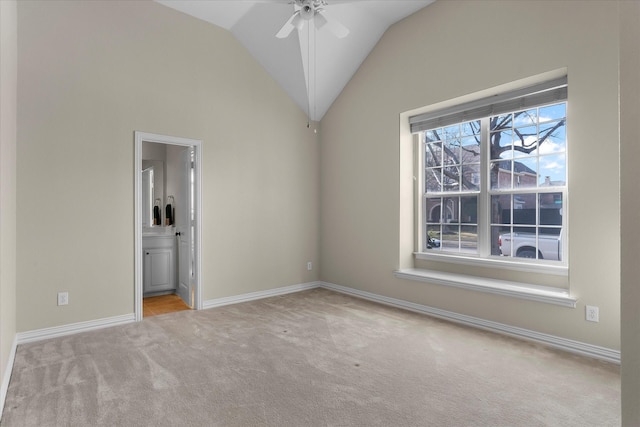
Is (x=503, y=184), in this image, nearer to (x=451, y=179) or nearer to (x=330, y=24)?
(x=451, y=179)

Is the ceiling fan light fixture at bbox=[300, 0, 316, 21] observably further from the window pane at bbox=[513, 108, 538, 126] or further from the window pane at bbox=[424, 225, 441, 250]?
the window pane at bbox=[424, 225, 441, 250]

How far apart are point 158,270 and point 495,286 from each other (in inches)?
176

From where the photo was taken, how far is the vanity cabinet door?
5184 millimetres

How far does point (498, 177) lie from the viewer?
12.6 feet

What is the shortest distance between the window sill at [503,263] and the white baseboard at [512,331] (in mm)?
573

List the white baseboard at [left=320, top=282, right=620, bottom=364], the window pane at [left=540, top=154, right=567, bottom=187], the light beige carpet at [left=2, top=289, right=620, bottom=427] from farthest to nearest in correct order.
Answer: the window pane at [left=540, top=154, right=567, bottom=187], the white baseboard at [left=320, top=282, right=620, bottom=364], the light beige carpet at [left=2, top=289, right=620, bottom=427]

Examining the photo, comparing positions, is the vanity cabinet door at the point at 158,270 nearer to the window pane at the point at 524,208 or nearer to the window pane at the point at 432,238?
the window pane at the point at 432,238

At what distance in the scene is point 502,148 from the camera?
3818mm

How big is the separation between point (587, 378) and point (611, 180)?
1525mm

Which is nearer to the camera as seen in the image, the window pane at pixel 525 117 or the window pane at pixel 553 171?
the window pane at pixel 553 171

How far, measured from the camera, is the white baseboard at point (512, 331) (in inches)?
114

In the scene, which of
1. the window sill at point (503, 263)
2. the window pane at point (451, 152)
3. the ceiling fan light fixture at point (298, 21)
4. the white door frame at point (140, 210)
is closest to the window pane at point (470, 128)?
the window pane at point (451, 152)

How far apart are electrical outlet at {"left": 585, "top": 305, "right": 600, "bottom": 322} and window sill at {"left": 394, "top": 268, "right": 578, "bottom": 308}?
3.8 inches

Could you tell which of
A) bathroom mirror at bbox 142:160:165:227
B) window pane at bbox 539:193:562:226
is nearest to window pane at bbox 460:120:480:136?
window pane at bbox 539:193:562:226
